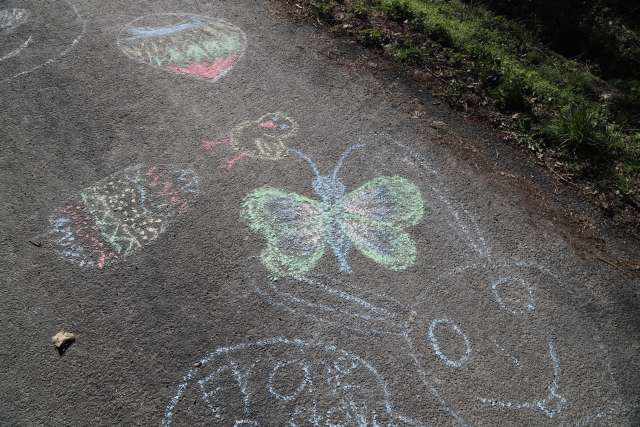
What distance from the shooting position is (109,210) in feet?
13.3

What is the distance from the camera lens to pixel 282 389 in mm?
3166

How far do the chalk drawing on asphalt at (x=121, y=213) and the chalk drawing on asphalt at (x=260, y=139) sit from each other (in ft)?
1.38

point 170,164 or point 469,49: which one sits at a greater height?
point 469,49

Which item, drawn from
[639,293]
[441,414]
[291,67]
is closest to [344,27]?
[291,67]

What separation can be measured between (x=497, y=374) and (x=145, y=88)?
13.6 feet

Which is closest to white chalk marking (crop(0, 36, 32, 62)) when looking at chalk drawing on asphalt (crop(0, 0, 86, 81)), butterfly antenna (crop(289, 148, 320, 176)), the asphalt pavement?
chalk drawing on asphalt (crop(0, 0, 86, 81))

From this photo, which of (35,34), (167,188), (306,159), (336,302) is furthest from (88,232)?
(35,34)

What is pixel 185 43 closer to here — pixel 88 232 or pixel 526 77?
pixel 88 232

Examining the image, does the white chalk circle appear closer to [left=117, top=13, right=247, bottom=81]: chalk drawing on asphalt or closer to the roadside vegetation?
the roadside vegetation

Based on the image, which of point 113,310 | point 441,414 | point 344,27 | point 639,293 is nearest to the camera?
point 441,414

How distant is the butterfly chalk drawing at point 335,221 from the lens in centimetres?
384

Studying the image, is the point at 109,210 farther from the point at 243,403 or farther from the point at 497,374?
the point at 497,374

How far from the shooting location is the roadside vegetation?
4688 mm

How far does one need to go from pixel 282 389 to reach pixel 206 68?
3.55 m
